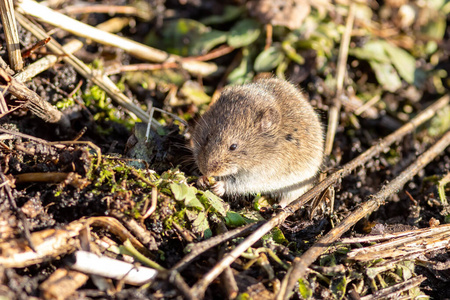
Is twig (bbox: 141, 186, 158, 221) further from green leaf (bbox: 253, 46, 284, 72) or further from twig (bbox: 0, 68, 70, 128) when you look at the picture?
green leaf (bbox: 253, 46, 284, 72)

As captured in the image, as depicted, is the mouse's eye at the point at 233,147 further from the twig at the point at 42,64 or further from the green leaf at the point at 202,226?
the twig at the point at 42,64

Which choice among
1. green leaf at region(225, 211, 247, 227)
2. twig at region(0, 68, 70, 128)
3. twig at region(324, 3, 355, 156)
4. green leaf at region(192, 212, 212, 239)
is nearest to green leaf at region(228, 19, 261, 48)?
twig at region(324, 3, 355, 156)

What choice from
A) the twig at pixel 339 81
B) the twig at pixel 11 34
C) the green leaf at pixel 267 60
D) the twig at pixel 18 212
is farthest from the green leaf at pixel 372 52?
the twig at pixel 18 212

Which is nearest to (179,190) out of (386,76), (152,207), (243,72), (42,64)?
(152,207)

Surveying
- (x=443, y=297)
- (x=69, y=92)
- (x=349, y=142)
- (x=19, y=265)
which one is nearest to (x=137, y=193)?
(x=19, y=265)

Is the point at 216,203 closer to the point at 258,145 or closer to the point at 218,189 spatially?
the point at 218,189

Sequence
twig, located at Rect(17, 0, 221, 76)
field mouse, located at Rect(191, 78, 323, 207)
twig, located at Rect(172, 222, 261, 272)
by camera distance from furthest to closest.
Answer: twig, located at Rect(17, 0, 221, 76)
field mouse, located at Rect(191, 78, 323, 207)
twig, located at Rect(172, 222, 261, 272)
